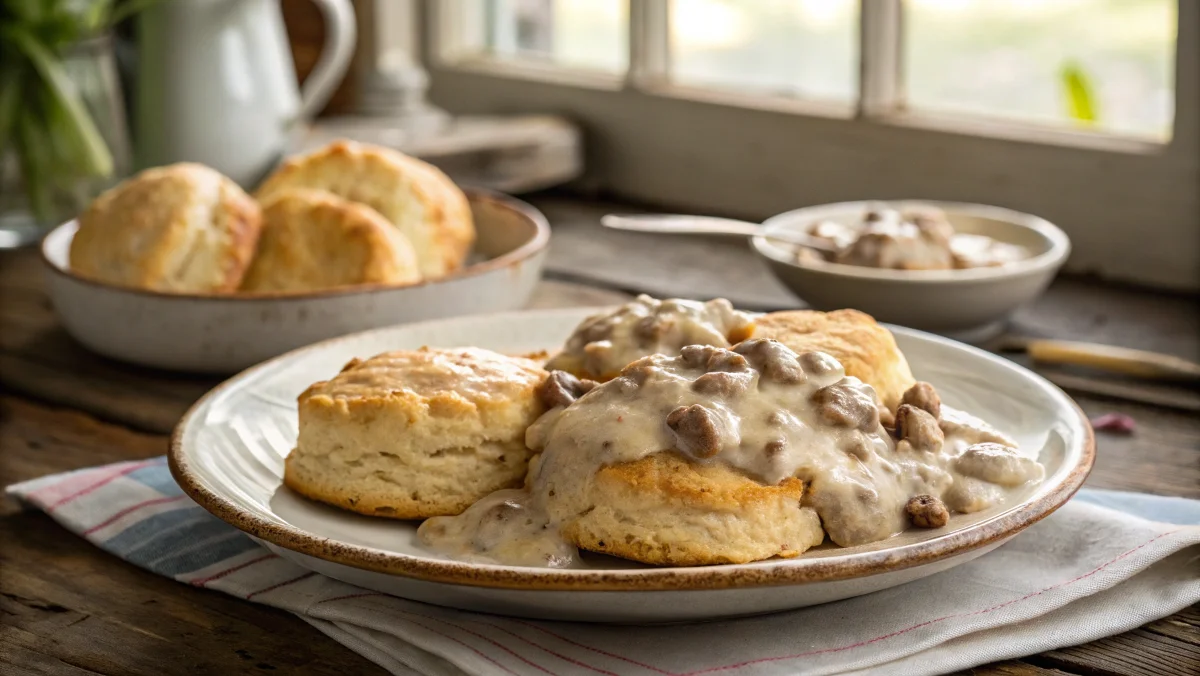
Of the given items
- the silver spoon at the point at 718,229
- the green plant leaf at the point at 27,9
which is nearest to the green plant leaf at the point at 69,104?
the green plant leaf at the point at 27,9

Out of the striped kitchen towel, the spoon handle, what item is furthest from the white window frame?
the striped kitchen towel

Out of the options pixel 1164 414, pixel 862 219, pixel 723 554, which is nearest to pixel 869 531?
pixel 723 554

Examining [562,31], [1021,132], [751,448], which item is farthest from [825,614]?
[562,31]

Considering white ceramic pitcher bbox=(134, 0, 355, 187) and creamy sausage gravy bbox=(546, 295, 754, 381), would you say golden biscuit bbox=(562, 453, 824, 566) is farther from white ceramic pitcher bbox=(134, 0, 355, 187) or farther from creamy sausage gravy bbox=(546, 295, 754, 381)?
white ceramic pitcher bbox=(134, 0, 355, 187)

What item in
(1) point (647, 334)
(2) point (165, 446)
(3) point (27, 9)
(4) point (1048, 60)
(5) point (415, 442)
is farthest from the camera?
(4) point (1048, 60)

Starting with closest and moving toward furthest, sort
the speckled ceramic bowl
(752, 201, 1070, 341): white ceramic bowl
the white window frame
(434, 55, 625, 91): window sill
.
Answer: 1. the speckled ceramic bowl
2. (752, 201, 1070, 341): white ceramic bowl
3. the white window frame
4. (434, 55, 625, 91): window sill

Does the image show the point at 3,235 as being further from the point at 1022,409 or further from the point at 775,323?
the point at 1022,409

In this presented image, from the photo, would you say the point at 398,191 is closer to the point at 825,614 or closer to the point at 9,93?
the point at 9,93
